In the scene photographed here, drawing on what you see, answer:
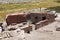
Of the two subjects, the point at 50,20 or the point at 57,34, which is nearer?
the point at 57,34

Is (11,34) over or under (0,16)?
over

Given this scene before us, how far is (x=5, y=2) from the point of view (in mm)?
42281

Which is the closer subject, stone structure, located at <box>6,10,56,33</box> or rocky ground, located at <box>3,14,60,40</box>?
rocky ground, located at <box>3,14,60,40</box>

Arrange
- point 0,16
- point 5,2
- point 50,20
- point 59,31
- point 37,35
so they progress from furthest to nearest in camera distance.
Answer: point 5,2, point 0,16, point 50,20, point 59,31, point 37,35

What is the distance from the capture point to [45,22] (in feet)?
56.0

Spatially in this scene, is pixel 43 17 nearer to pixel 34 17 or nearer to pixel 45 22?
pixel 34 17

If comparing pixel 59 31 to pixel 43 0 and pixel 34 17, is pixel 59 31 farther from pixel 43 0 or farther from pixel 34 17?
pixel 43 0

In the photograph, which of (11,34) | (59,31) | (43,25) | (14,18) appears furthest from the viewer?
(14,18)

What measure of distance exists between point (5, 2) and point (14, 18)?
76.2 ft

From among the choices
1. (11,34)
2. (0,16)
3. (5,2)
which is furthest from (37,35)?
(5,2)

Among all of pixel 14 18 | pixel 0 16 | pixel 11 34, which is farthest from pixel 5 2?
pixel 11 34

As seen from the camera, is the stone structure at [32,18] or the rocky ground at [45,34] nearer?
the rocky ground at [45,34]

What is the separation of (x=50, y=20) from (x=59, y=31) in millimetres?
3751

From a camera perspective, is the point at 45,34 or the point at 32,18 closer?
the point at 45,34
